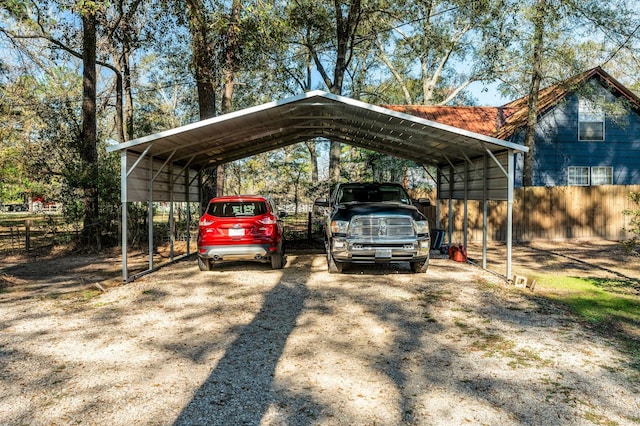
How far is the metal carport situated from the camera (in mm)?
9250

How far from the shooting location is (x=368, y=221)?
30.3 ft

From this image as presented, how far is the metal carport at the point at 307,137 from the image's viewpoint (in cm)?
925

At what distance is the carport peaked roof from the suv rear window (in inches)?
67.4

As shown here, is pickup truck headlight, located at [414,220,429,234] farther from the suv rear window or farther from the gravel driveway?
the suv rear window

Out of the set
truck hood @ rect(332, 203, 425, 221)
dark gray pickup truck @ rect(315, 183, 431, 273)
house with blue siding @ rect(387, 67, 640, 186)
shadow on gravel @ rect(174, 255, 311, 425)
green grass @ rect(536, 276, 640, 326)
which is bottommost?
shadow on gravel @ rect(174, 255, 311, 425)

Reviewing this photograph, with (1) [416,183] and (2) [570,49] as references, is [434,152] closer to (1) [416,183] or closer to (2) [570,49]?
(2) [570,49]

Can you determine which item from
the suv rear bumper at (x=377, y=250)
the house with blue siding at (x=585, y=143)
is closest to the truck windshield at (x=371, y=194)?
the suv rear bumper at (x=377, y=250)

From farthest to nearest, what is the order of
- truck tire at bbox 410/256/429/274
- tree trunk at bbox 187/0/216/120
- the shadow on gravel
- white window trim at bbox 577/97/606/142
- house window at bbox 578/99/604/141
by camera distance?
house window at bbox 578/99/604/141
white window trim at bbox 577/97/606/142
tree trunk at bbox 187/0/216/120
truck tire at bbox 410/256/429/274
the shadow on gravel

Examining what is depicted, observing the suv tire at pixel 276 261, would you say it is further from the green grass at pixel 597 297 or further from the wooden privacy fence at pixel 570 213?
the wooden privacy fence at pixel 570 213

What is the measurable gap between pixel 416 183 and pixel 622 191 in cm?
989

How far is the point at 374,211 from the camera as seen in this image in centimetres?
935

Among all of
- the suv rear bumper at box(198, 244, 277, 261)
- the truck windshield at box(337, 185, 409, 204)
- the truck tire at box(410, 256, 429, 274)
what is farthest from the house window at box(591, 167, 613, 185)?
the suv rear bumper at box(198, 244, 277, 261)

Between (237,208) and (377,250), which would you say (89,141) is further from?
(377,250)

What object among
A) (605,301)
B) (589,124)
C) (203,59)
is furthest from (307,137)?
(589,124)
